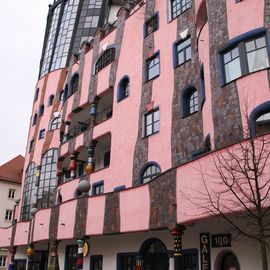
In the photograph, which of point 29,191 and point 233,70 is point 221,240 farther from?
point 29,191

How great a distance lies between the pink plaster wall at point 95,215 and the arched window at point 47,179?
12.7 m

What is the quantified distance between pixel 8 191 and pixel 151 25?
30028mm

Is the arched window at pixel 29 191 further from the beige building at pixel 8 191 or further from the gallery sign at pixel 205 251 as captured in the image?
the gallery sign at pixel 205 251

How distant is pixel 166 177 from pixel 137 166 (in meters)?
5.54

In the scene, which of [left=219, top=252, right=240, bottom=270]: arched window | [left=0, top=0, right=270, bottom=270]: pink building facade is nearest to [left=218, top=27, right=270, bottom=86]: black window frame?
[left=0, top=0, right=270, bottom=270]: pink building facade

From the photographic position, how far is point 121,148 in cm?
1989

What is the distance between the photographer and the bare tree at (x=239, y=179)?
9018 millimetres

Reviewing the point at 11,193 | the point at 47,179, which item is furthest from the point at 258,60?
the point at 11,193

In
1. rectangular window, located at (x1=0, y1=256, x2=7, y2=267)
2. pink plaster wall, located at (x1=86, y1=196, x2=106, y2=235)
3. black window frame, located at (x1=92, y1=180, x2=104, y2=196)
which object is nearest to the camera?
pink plaster wall, located at (x1=86, y1=196, x2=106, y2=235)

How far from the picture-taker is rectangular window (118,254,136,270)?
17484 mm

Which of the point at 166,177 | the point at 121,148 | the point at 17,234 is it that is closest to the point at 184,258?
the point at 166,177

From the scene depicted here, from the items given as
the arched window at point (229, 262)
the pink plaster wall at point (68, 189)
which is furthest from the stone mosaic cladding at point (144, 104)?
the pink plaster wall at point (68, 189)

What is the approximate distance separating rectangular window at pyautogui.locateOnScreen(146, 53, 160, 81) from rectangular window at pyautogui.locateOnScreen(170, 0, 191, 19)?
2.17 metres

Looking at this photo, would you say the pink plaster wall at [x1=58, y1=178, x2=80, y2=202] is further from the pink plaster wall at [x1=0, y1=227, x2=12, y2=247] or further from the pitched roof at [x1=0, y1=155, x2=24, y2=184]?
the pitched roof at [x1=0, y1=155, x2=24, y2=184]
